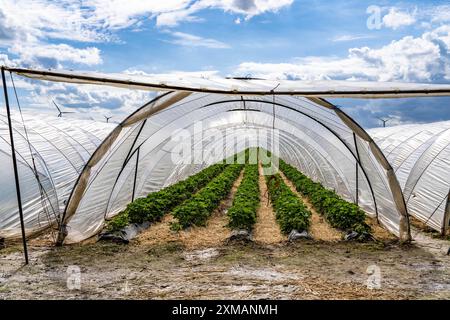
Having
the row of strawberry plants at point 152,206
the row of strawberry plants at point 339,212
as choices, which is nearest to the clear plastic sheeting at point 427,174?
the row of strawberry plants at point 339,212

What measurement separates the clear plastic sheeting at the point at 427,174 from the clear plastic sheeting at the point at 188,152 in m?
1.36

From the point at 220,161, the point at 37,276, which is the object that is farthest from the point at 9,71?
the point at 220,161

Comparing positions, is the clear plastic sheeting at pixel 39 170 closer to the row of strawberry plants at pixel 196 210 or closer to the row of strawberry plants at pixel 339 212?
the row of strawberry plants at pixel 196 210

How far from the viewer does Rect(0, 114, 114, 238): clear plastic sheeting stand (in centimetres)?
992

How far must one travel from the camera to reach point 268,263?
323 inches

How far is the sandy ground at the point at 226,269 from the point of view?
6691mm

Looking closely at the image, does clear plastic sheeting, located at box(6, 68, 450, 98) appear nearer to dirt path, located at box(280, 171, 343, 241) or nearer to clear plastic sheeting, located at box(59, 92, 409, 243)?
clear plastic sheeting, located at box(59, 92, 409, 243)

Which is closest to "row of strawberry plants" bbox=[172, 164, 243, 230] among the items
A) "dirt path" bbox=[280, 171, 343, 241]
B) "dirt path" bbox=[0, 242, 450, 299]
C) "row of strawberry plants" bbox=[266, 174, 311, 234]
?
"dirt path" bbox=[0, 242, 450, 299]

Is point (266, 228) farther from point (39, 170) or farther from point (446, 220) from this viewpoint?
point (39, 170)

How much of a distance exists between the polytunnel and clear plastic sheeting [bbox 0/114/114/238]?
115 centimetres

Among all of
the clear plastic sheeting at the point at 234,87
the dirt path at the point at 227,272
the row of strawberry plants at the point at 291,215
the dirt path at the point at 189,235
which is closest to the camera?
the dirt path at the point at 227,272

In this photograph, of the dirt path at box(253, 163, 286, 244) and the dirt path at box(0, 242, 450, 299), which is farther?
the dirt path at box(253, 163, 286, 244)

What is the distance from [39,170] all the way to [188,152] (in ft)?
27.4

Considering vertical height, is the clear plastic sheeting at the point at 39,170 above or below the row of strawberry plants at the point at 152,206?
above
